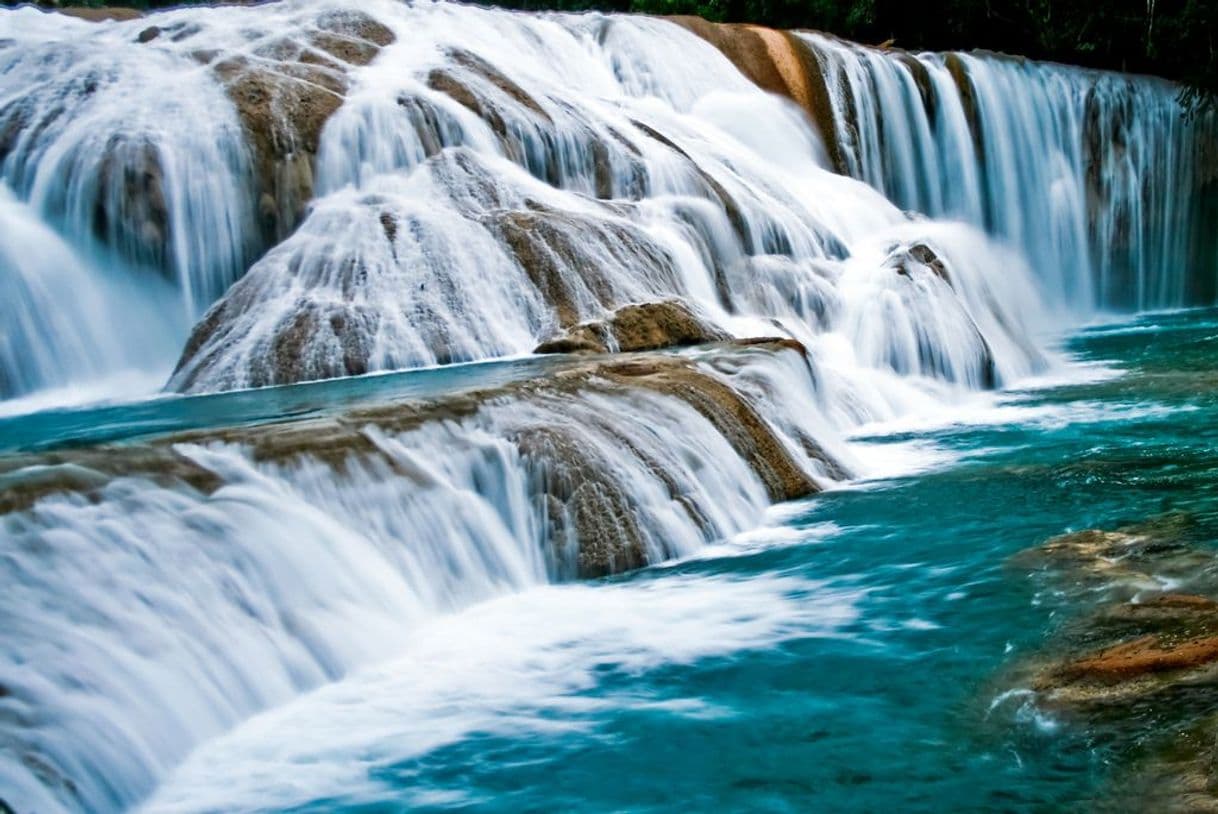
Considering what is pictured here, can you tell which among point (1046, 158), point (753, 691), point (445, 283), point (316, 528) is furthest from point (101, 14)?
point (753, 691)

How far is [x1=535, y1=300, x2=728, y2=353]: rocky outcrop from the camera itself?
37.7 feet

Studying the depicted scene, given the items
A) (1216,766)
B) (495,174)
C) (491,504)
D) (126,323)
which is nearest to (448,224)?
(495,174)

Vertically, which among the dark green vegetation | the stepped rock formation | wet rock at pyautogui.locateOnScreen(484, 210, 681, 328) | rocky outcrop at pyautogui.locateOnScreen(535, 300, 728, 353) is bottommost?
the stepped rock formation

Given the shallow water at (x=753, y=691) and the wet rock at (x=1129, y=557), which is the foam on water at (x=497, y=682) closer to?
the shallow water at (x=753, y=691)

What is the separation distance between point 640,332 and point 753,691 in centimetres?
636

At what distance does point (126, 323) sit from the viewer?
504 inches

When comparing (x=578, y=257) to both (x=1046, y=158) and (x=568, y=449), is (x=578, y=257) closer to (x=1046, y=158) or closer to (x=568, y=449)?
(x=568, y=449)

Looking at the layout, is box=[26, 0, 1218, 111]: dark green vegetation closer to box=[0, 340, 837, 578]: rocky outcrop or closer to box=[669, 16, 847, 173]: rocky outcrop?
box=[669, 16, 847, 173]: rocky outcrop

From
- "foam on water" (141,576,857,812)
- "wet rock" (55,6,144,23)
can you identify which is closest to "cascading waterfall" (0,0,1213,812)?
"foam on water" (141,576,857,812)

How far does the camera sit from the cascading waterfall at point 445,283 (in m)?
5.72

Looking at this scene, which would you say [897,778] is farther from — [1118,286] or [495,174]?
[1118,286]

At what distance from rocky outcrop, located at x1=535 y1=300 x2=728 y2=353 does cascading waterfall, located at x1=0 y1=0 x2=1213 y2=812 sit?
0.28 ft

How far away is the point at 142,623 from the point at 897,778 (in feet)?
9.82

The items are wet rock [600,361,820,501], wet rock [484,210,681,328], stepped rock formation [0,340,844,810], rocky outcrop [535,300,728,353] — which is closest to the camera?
stepped rock formation [0,340,844,810]
